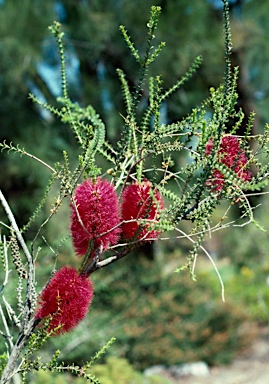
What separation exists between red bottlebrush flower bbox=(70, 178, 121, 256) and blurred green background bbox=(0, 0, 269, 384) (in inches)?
125

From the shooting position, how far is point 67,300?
0.80 m

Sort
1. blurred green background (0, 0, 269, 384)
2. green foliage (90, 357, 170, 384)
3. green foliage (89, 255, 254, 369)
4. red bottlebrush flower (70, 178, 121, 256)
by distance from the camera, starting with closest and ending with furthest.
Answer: red bottlebrush flower (70, 178, 121, 256) < green foliage (90, 357, 170, 384) < green foliage (89, 255, 254, 369) < blurred green background (0, 0, 269, 384)

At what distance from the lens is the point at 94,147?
2.48ft

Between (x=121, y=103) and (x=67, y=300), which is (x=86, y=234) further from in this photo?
(x=121, y=103)

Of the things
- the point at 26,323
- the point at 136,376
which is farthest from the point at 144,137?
the point at 136,376

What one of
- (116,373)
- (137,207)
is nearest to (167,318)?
(116,373)

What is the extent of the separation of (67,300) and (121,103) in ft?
15.9

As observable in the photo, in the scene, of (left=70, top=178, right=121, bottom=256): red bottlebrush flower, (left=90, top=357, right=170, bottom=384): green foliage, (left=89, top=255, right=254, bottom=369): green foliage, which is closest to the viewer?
(left=70, top=178, right=121, bottom=256): red bottlebrush flower

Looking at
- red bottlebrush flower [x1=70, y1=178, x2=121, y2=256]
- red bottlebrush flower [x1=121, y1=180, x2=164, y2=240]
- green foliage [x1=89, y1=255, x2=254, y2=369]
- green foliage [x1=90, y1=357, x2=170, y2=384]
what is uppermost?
green foliage [x1=89, y1=255, x2=254, y2=369]

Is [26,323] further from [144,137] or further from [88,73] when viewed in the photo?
[88,73]

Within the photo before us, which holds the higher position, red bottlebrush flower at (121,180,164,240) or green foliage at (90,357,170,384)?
green foliage at (90,357,170,384)

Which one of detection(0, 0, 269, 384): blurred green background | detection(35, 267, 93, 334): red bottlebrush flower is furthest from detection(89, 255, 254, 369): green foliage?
detection(35, 267, 93, 334): red bottlebrush flower

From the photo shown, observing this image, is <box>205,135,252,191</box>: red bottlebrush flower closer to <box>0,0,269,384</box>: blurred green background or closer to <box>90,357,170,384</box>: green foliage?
<box>90,357,170,384</box>: green foliage

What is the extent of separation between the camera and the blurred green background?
4520 millimetres
